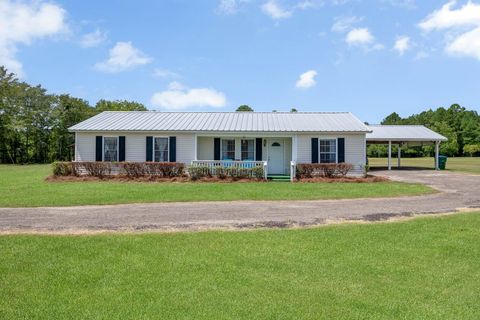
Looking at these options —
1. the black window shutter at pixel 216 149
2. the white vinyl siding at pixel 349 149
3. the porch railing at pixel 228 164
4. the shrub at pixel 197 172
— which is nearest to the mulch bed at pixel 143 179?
the shrub at pixel 197 172

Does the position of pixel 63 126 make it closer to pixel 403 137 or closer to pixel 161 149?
pixel 161 149

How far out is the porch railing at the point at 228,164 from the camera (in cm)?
1992

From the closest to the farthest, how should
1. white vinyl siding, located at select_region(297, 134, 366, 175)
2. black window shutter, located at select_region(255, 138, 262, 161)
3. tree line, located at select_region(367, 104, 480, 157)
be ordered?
white vinyl siding, located at select_region(297, 134, 366, 175)
black window shutter, located at select_region(255, 138, 262, 161)
tree line, located at select_region(367, 104, 480, 157)

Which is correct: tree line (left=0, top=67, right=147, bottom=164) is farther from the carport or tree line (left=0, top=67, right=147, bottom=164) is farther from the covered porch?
the carport

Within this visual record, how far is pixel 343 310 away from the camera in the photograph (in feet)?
14.3

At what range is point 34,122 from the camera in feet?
137

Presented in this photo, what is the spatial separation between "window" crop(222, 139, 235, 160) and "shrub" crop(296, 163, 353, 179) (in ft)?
13.1

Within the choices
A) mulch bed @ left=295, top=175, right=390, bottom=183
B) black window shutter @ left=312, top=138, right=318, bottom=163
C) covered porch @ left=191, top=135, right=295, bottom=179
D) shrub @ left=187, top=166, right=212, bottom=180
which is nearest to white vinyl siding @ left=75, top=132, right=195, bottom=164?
covered porch @ left=191, top=135, right=295, bottom=179

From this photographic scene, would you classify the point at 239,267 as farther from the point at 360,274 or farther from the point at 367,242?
the point at 367,242

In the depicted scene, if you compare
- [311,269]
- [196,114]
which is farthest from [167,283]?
[196,114]

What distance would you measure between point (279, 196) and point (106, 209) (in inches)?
221

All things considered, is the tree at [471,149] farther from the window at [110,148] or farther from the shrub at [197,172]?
the window at [110,148]

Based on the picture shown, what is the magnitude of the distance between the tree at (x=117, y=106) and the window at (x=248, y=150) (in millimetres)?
32591

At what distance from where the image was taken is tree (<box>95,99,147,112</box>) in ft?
167
